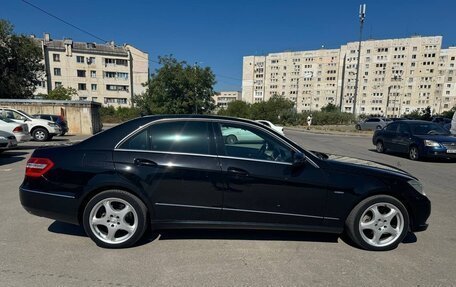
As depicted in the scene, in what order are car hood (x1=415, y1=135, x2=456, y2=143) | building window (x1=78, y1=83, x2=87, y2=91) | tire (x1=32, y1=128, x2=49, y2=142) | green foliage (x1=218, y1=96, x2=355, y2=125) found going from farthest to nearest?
building window (x1=78, y1=83, x2=87, y2=91) → green foliage (x1=218, y1=96, x2=355, y2=125) → tire (x1=32, y1=128, x2=49, y2=142) → car hood (x1=415, y1=135, x2=456, y2=143)

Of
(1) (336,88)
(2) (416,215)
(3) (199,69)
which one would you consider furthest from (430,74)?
(2) (416,215)

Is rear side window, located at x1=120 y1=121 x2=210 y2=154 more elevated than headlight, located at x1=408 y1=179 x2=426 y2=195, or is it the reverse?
rear side window, located at x1=120 y1=121 x2=210 y2=154

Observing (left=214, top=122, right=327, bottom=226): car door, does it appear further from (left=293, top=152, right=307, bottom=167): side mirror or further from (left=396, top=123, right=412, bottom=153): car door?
(left=396, top=123, right=412, bottom=153): car door

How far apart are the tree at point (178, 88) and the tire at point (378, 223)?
109 feet

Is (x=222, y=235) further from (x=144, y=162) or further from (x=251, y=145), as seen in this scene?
(x=144, y=162)

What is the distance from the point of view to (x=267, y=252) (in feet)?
10.3

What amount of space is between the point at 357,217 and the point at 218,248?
1.71 m

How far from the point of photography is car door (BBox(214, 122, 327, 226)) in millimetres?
3072

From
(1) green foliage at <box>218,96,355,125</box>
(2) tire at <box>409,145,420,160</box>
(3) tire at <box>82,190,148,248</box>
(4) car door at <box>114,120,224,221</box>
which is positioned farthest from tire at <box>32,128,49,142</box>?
(1) green foliage at <box>218,96,355,125</box>

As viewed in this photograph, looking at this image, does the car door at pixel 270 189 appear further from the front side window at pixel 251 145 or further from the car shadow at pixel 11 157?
the car shadow at pixel 11 157

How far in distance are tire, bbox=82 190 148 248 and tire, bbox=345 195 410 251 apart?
2519 millimetres

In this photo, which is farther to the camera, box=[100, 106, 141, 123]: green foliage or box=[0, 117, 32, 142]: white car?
box=[100, 106, 141, 123]: green foliage

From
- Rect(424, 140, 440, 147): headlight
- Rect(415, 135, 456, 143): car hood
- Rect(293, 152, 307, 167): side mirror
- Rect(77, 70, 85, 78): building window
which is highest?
Rect(77, 70, 85, 78): building window

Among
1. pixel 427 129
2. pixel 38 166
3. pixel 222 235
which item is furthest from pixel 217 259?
pixel 427 129
